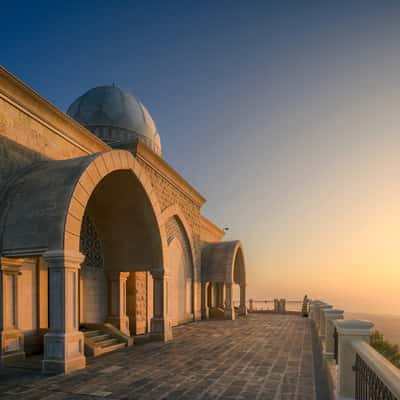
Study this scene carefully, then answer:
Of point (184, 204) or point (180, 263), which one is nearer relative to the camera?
point (180, 263)

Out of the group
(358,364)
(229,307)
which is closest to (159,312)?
(358,364)

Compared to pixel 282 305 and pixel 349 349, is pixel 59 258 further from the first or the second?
pixel 282 305

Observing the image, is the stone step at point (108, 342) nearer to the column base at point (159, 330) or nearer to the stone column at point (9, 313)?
the column base at point (159, 330)

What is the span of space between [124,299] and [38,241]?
5797mm

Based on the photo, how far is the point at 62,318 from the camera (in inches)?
298

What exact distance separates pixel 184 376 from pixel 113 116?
49.9 feet

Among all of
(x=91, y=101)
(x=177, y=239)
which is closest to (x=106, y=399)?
(x=177, y=239)

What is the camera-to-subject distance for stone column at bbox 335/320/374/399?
15.7 ft

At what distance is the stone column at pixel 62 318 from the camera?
293 inches

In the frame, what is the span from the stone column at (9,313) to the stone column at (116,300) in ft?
13.2

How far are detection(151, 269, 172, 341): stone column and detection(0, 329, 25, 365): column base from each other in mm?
4396

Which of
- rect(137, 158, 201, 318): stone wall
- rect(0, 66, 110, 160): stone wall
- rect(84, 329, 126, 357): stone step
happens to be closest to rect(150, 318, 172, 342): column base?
rect(84, 329, 126, 357): stone step

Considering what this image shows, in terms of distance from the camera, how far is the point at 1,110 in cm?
865

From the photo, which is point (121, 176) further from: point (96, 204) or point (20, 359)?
point (20, 359)
